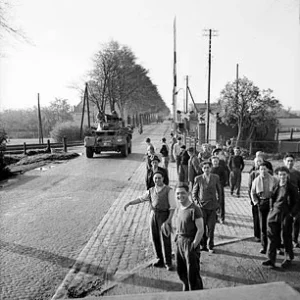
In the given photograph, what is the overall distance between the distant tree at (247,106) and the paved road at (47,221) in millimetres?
9110

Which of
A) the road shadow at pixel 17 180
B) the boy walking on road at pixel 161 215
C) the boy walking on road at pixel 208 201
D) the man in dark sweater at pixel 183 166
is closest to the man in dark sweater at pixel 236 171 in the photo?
the man in dark sweater at pixel 183 166

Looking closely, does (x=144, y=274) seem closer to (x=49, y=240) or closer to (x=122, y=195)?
(x=49, y=240)

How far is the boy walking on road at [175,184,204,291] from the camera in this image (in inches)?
128

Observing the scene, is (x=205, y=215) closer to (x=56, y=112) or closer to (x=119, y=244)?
(x=119, y=244)

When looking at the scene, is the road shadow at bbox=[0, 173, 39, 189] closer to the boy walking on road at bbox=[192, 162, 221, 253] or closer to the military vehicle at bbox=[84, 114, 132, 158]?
the military vehicle at bbox=[84, 114, 132, 158]

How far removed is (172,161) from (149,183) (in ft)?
27.4

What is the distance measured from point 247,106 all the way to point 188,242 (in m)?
16.6

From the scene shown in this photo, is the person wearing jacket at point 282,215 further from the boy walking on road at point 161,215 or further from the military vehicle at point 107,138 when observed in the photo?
the military vehicle at point 107,138

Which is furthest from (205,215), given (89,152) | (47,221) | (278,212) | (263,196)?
(89,152)

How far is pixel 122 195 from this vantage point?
8469 millimetres

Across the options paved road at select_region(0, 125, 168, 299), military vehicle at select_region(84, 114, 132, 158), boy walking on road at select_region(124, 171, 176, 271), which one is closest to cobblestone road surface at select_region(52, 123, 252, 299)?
paved road at select_region(0, 125, 168, 299)

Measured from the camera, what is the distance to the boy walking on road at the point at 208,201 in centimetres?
456

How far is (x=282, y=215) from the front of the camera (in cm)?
397

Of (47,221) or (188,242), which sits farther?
(47,221)
